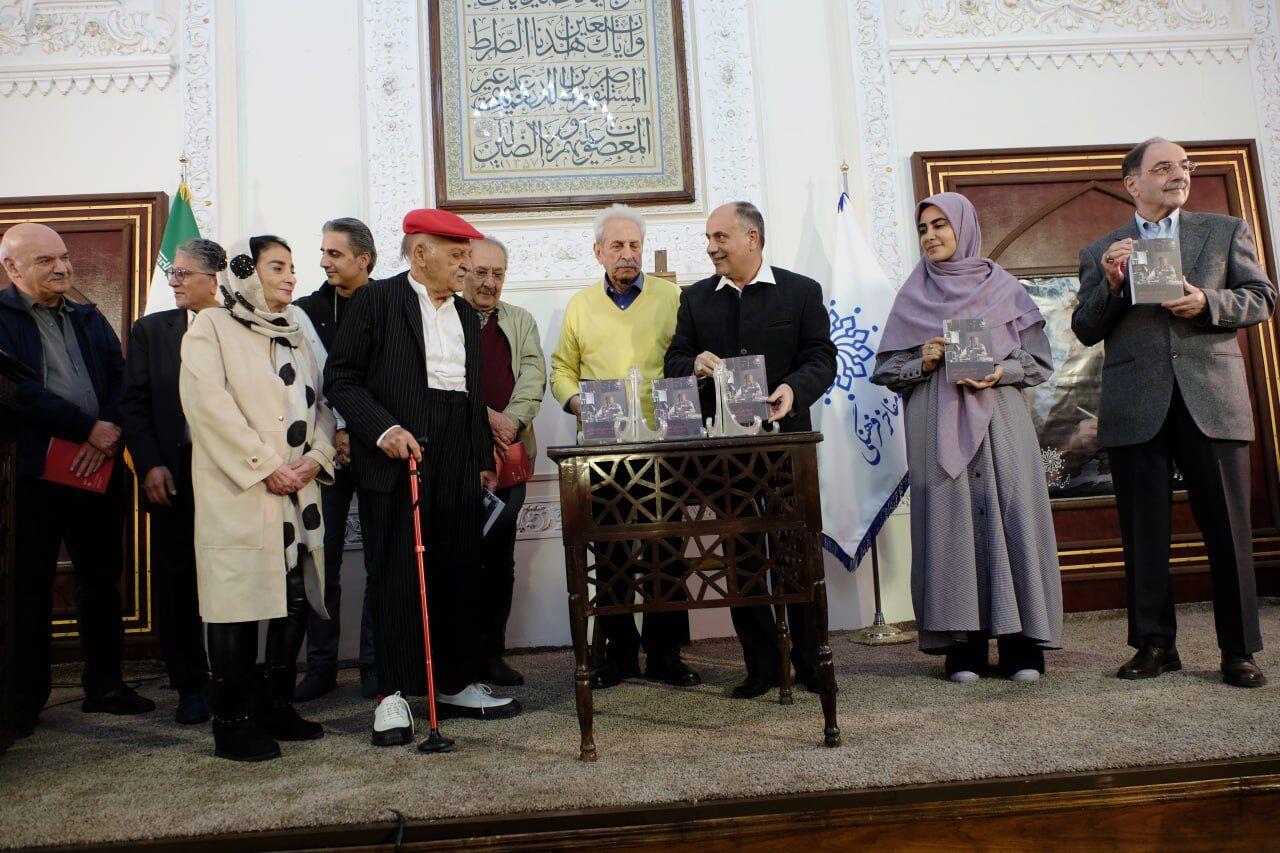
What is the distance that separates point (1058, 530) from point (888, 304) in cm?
146

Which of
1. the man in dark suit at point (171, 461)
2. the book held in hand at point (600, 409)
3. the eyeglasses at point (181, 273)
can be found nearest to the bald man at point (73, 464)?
the man in dark suit at point (171, 461)

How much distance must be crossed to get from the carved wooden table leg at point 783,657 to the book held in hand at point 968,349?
0.99 m

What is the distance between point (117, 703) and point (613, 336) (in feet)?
7.28

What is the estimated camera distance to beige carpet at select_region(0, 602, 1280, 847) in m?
2.07

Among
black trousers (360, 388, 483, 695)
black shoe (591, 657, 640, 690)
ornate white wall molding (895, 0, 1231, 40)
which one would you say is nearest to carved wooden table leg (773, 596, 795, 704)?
black shoe (591, 657, 640, 690)

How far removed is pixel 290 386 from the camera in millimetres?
2760

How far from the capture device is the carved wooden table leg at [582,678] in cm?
236

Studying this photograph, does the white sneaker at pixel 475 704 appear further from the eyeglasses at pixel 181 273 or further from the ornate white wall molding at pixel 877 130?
the ornate white wall molding at pixel 877 130

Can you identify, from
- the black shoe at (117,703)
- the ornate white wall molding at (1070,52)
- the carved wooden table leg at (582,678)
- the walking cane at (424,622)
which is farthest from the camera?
the ornate white wall molding at (1070,52)

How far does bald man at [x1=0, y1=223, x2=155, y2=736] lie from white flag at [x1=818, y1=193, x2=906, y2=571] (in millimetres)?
2842

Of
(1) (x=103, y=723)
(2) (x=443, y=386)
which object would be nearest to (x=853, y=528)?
(2) (x=443, y=386)

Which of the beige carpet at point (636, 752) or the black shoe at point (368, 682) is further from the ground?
the black shoe at point (368, 682)

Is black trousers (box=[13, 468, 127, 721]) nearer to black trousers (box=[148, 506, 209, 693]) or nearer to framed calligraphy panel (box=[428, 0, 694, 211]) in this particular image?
black trousers (box=[148, 506, 209, 693])

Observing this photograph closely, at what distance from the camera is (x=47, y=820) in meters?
2.10
